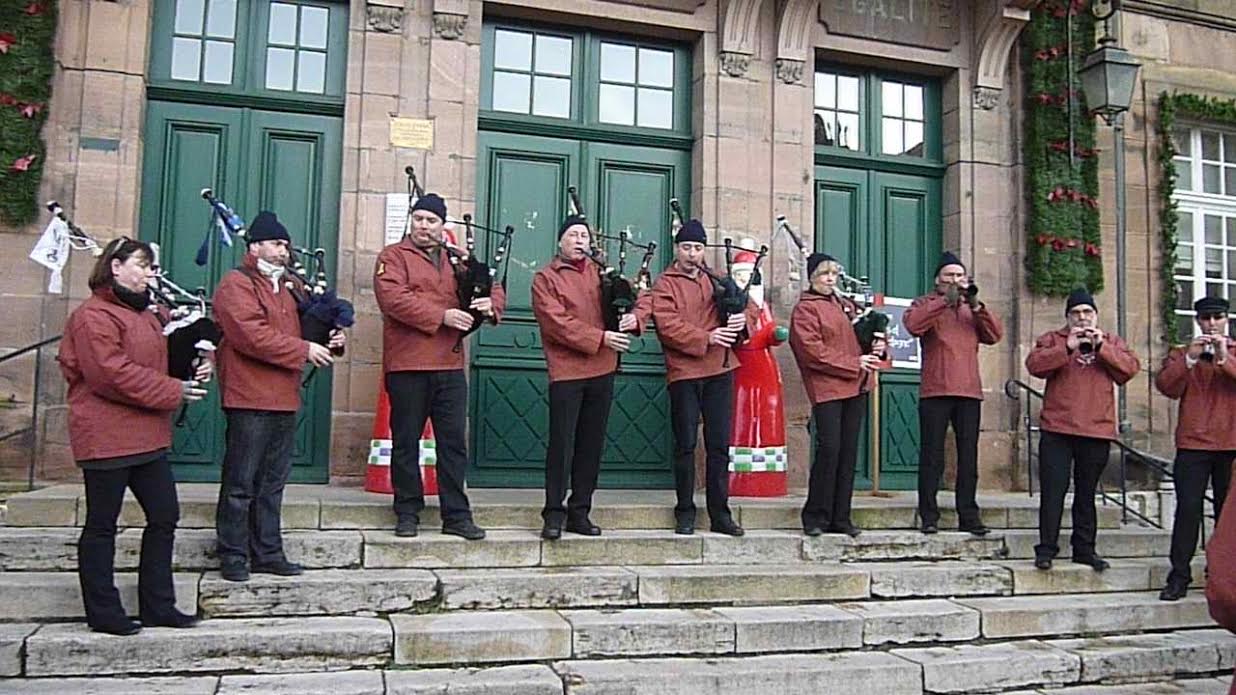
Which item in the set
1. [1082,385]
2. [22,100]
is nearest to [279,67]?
[22,100]

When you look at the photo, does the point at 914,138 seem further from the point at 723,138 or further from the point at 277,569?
the point at 277,569

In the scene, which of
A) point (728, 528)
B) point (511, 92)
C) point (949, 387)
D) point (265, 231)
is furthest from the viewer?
point (511, 92)

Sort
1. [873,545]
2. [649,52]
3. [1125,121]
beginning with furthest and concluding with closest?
1. [1125,121]
2. [649,52]
3. [873,545]

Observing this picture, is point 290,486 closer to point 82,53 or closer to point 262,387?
point 262,387

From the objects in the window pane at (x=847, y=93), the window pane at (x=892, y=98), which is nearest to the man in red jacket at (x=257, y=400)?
the window pane at (x=847, y=93)

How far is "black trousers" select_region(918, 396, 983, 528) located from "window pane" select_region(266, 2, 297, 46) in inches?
204

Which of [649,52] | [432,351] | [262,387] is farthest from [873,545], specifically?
[649,52]

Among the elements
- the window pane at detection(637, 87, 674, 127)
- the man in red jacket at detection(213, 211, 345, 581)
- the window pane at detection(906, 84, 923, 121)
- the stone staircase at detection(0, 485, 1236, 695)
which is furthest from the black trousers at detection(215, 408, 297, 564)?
the window pane at detection(906, 84, 923, 121)

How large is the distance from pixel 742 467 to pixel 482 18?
3876mm

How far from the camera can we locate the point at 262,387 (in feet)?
18.6

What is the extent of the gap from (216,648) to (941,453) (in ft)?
14.9

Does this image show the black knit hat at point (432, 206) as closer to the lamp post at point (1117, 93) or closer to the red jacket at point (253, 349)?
the red jacket at point (253, 349)

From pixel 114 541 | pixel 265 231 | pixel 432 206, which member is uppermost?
pixel 432 206

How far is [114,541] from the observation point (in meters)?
5.09
